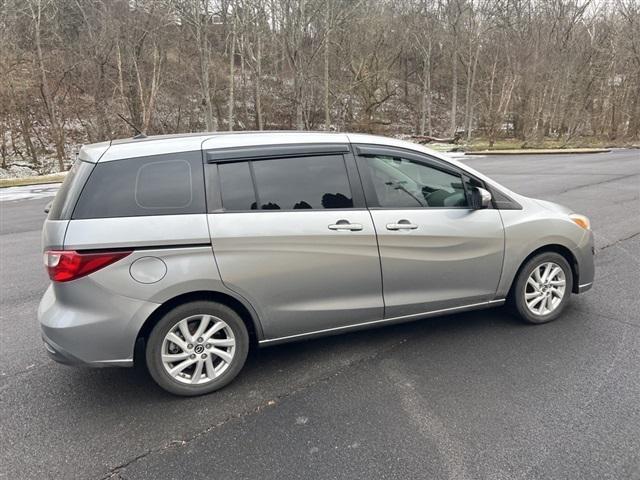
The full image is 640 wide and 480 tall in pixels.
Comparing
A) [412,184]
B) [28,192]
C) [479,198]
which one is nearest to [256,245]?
[412,184]

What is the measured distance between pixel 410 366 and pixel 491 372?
1.88 ft

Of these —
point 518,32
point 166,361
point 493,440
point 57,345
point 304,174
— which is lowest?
point 493,440

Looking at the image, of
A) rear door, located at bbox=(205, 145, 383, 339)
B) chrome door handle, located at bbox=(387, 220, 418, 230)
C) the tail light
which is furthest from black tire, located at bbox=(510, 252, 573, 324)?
the tail light

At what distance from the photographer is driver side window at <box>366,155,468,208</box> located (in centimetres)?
336

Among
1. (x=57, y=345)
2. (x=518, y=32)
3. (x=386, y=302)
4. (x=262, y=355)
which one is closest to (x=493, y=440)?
(x=386, y=302)

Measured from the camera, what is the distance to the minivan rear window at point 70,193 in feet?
9.04

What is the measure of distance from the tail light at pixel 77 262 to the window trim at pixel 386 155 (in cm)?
175

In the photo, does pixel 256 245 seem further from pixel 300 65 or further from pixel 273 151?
pixel 300 65

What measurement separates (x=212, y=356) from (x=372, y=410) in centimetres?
114

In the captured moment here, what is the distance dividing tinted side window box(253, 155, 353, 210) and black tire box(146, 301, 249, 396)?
2.57ft

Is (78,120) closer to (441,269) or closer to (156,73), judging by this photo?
(156,73)

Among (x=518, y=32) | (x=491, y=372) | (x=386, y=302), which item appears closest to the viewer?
(x=491, y=372)

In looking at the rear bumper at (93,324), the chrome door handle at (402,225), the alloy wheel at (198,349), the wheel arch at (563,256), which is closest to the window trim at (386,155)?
the chrome door handle at (402,225)

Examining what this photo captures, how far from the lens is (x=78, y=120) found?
26.2 metres
